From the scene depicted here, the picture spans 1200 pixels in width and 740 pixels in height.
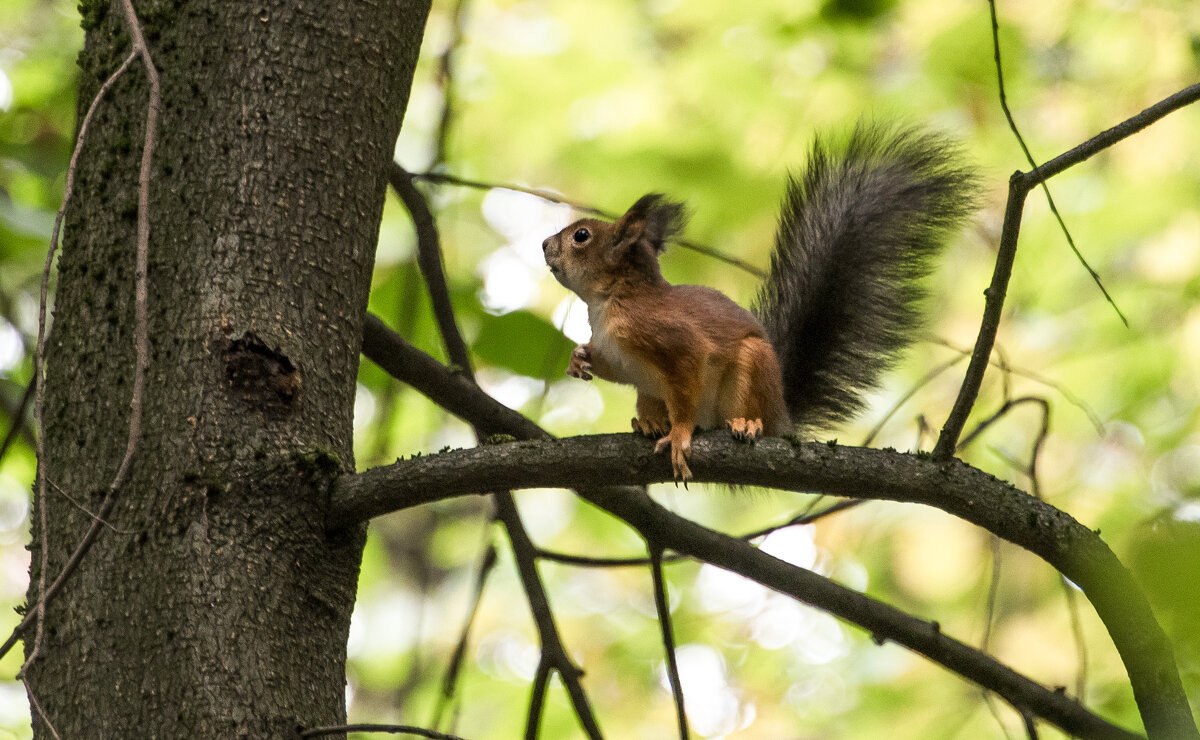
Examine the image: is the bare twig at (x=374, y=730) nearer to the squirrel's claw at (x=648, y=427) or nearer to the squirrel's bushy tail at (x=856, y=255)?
the squirrel's claw at (x=648, y=427)

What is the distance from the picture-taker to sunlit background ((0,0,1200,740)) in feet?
10.1

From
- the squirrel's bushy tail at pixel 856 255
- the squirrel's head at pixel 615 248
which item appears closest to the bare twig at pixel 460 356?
the squirrel's head at pixel 615 248

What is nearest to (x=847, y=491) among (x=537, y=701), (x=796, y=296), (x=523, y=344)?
(x=537, y=701)

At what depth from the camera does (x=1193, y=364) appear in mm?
4305

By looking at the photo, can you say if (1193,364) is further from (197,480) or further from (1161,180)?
(197,480)

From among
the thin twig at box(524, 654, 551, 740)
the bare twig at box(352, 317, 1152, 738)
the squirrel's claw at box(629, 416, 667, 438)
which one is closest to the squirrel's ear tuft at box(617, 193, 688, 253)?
the squirrel's claw at box(629, 416, 667, 438)

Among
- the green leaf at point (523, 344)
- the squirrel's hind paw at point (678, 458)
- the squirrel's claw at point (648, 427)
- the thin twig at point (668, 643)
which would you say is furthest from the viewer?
the green leaf at point (523, 344)

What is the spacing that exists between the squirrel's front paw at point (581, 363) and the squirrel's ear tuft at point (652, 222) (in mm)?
302

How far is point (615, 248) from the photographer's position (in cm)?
239

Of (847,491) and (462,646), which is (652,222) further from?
(847,491)

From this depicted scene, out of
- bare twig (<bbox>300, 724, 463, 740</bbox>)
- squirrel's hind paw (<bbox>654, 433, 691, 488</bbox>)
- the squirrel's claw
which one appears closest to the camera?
bare twig (<bbox>300, 724, 463, 740</bbox>)

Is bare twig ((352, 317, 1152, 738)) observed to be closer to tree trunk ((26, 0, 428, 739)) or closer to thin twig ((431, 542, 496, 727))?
tree trunk ((26, 0, 428, 739))

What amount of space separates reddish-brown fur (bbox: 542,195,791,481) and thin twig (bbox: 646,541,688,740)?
0.25 m

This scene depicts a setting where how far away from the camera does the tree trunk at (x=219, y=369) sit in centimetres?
134
